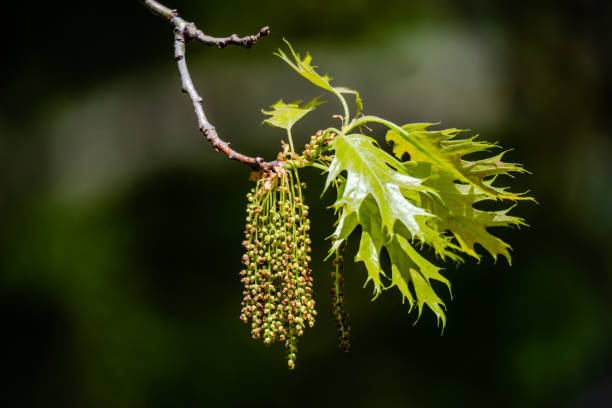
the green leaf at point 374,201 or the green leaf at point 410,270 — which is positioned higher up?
the green leaf at point 374,201

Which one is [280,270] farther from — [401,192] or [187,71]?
[187,71]

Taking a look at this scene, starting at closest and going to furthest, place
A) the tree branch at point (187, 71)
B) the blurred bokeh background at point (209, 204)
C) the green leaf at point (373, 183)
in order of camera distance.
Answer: the green leaf at point (373, 183) < the tree branch at point (187, 71) < the blurred bokeh background at point (209, 204)

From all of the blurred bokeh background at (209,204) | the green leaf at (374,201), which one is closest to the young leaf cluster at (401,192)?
the green leaf at (374,201)

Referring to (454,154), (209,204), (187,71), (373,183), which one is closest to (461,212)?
(454,154)

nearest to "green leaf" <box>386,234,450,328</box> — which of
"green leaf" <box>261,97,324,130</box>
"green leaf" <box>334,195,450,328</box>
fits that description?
"green leaf" <box>334,195,450,328</box>

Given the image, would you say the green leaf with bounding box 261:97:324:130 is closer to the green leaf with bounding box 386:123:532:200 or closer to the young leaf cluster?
the young leaf cluster

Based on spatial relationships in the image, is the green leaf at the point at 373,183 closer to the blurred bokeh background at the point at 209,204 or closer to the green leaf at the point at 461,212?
the green leaf at the point at 461,212
